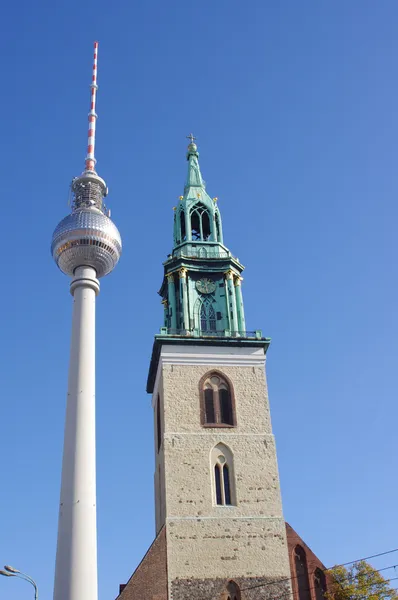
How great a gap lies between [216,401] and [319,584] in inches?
429

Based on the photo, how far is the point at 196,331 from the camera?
141ft

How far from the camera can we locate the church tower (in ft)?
117

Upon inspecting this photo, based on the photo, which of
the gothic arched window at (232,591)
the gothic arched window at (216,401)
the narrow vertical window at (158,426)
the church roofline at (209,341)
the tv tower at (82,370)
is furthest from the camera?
the church roofline at (209,341)

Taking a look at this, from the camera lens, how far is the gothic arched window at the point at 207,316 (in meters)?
44.2

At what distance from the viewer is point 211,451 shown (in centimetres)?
3900

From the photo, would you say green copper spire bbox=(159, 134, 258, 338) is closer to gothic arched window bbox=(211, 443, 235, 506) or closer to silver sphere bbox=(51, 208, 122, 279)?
silver sphere bbox=(51, 208, 122, 279)

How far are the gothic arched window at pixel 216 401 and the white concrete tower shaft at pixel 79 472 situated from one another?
620 cm

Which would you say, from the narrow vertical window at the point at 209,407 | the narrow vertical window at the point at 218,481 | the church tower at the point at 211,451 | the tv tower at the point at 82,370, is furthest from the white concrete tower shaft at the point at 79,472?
the narrow vertical window at the point at 218,481

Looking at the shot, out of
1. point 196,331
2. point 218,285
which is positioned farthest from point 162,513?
point 218,285

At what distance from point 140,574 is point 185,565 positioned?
2.29 metres

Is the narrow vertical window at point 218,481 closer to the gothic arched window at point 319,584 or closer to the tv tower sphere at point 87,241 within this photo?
the gothic arched window at point 319,584

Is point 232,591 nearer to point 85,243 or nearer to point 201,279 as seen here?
point 201,279

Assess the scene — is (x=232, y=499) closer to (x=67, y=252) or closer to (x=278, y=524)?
(x=278, y=524)

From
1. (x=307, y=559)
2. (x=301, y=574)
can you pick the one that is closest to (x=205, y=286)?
(x=307, y=559)
